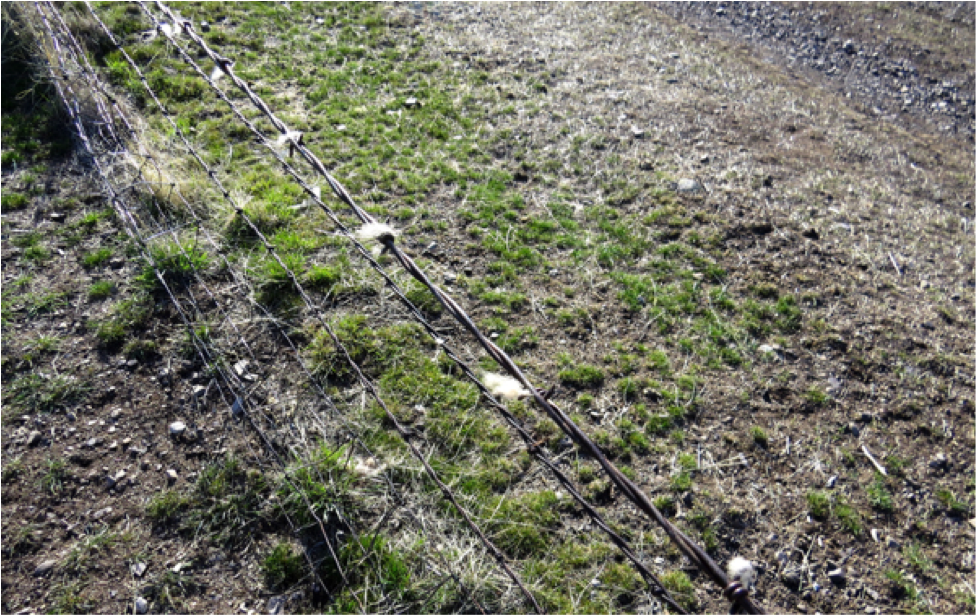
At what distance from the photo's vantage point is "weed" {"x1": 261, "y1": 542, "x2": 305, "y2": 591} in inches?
116

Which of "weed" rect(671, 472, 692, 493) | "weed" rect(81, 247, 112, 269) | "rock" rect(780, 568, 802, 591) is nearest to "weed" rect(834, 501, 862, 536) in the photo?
"rock" rect(780, 568, 802, 591)

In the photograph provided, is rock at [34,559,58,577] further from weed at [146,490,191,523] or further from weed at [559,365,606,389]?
weed at [559,365,606,389]

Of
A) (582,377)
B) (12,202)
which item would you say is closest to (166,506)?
(582,377)

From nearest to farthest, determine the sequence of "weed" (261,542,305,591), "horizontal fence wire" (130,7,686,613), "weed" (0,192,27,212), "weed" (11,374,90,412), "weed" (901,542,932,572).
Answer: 1. "horizontal fence wire" (130,7,686,613)
2. "weed" (261,542,305,591)
3. "weed" (901,542,932,572)
4. "weed" (11,374,90,412)
5. "weed" (0,192,27,212)

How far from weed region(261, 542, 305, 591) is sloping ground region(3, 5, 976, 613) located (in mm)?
→ 11

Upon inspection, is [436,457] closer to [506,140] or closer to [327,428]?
[327,428]

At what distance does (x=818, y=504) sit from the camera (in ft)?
12.0

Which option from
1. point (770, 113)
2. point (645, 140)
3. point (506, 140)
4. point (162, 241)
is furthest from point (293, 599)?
point (770, 113)

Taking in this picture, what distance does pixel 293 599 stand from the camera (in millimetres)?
2898

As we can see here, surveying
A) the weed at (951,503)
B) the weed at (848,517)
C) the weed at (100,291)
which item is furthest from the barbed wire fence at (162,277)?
the weed at (951,503)

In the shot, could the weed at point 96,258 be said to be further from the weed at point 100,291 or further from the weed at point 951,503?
the weed at point 951,503

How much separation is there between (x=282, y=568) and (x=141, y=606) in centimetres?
62

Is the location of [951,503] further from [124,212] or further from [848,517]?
[124,212]

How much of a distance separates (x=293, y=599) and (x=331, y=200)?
333 centimetres
